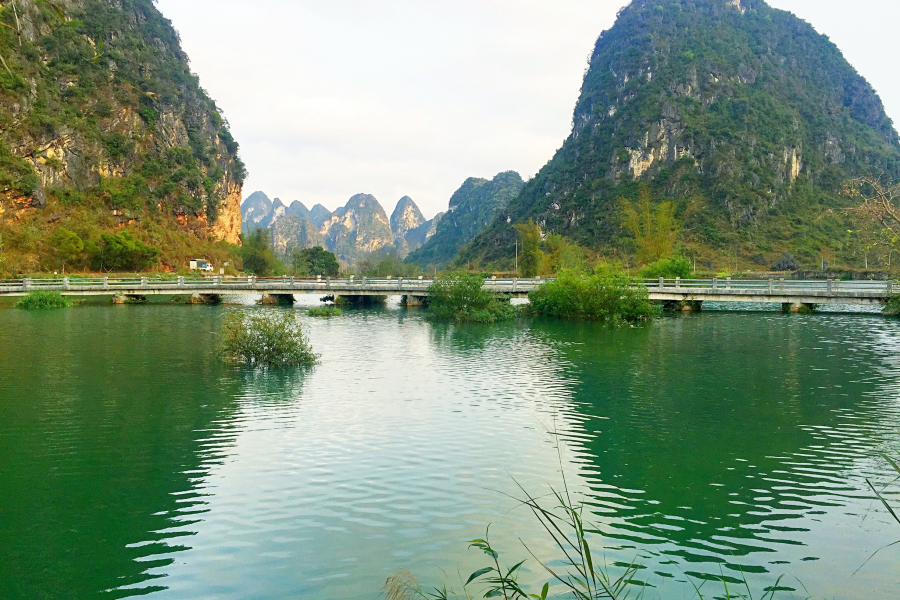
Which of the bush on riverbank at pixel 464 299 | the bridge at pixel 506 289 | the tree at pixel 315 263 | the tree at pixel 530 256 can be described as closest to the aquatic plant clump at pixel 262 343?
the bush on riverbank at pixel 464 299

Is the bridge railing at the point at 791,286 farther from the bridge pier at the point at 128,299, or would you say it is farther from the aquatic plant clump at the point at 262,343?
the bridge pier at the point at 128,299

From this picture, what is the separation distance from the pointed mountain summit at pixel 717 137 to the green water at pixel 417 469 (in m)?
82.6

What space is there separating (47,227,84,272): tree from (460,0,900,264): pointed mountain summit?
68987 mm

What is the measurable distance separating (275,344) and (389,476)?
10.7 meters

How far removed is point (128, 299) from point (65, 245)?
22.5 metres

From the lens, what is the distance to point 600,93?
6004 inches

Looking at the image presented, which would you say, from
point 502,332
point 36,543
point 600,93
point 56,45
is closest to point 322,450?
point 36,543

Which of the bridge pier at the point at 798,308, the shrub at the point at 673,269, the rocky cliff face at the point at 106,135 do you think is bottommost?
the bridge pier at the point at 798,308

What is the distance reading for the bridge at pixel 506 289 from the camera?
128ft

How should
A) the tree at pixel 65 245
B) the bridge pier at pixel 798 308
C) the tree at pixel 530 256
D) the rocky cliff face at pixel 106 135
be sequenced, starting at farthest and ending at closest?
the rocky cliff face at pixel 106 135 → the tree at pixel 530 256 → the tree at pixel 65 245 → the bridge pier at pixel 798 308

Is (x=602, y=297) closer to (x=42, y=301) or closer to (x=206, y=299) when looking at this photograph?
(x=206, y=299)

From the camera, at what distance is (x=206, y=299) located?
1970 inches

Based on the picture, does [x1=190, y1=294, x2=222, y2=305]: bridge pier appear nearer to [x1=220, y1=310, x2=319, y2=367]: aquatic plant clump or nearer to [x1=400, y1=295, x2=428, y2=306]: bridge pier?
[x1=400, y1=295, x2=428, y2=306]: bridge pier

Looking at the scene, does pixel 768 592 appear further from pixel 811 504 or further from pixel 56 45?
pixel 56 45
